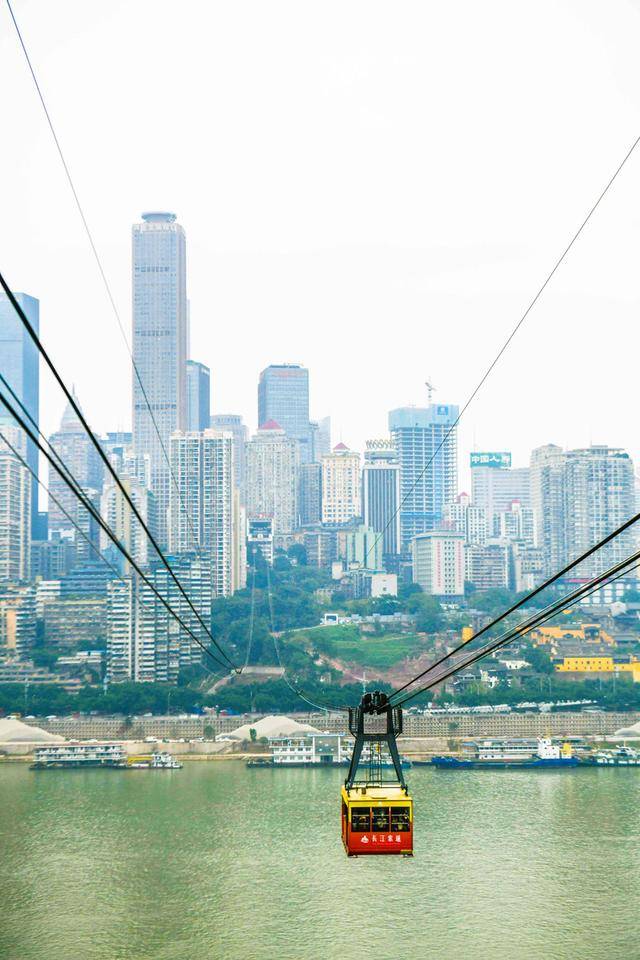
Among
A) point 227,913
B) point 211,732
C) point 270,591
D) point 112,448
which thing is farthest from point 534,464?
point 227,913

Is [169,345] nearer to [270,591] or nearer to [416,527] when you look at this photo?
[416,527]

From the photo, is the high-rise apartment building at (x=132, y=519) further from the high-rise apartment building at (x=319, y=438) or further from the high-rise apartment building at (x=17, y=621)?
Answer: the high-rise apartment building at (x=319, y=438)

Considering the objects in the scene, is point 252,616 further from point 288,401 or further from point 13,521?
point 288,401

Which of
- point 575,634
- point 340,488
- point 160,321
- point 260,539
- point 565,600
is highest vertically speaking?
point 160,321

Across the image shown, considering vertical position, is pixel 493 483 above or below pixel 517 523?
above

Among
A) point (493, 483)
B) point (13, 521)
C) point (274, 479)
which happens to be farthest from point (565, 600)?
point (493, 483)

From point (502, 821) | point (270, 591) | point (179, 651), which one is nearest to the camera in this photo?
point (502, 821)
